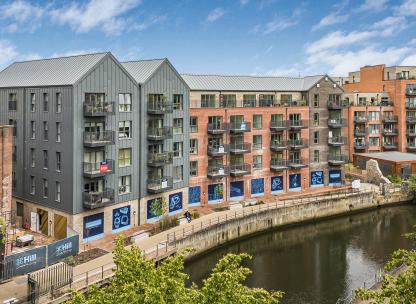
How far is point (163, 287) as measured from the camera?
52.6 ft

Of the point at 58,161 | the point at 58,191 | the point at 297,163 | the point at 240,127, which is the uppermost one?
the point at 240,127

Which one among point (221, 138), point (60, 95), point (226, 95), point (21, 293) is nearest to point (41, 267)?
point (21, 293)

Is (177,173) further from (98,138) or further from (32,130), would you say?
(32,130)

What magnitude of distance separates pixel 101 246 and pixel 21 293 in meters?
11.7

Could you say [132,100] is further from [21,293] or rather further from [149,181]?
[21,293]

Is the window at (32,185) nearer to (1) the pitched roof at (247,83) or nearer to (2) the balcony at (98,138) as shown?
(2) the balcony at (98,138)

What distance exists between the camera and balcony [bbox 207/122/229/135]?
5988cm

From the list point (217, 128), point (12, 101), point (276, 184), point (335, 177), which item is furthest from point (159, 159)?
point (335, 177)

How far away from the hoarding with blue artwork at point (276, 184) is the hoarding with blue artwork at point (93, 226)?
28533mm

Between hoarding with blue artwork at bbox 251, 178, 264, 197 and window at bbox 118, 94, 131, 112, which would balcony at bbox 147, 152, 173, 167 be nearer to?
window at bbox 118, 94, 131, 112

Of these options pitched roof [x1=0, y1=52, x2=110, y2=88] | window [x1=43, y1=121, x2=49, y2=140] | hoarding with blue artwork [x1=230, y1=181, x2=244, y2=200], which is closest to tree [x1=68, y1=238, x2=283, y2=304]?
pitched roof [x1=0, y1=52, x2=110, y2=88]

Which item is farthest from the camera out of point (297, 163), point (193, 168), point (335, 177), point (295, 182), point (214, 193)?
point (335, 177)

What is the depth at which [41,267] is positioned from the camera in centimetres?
3581

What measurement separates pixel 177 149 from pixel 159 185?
567 centimetres
